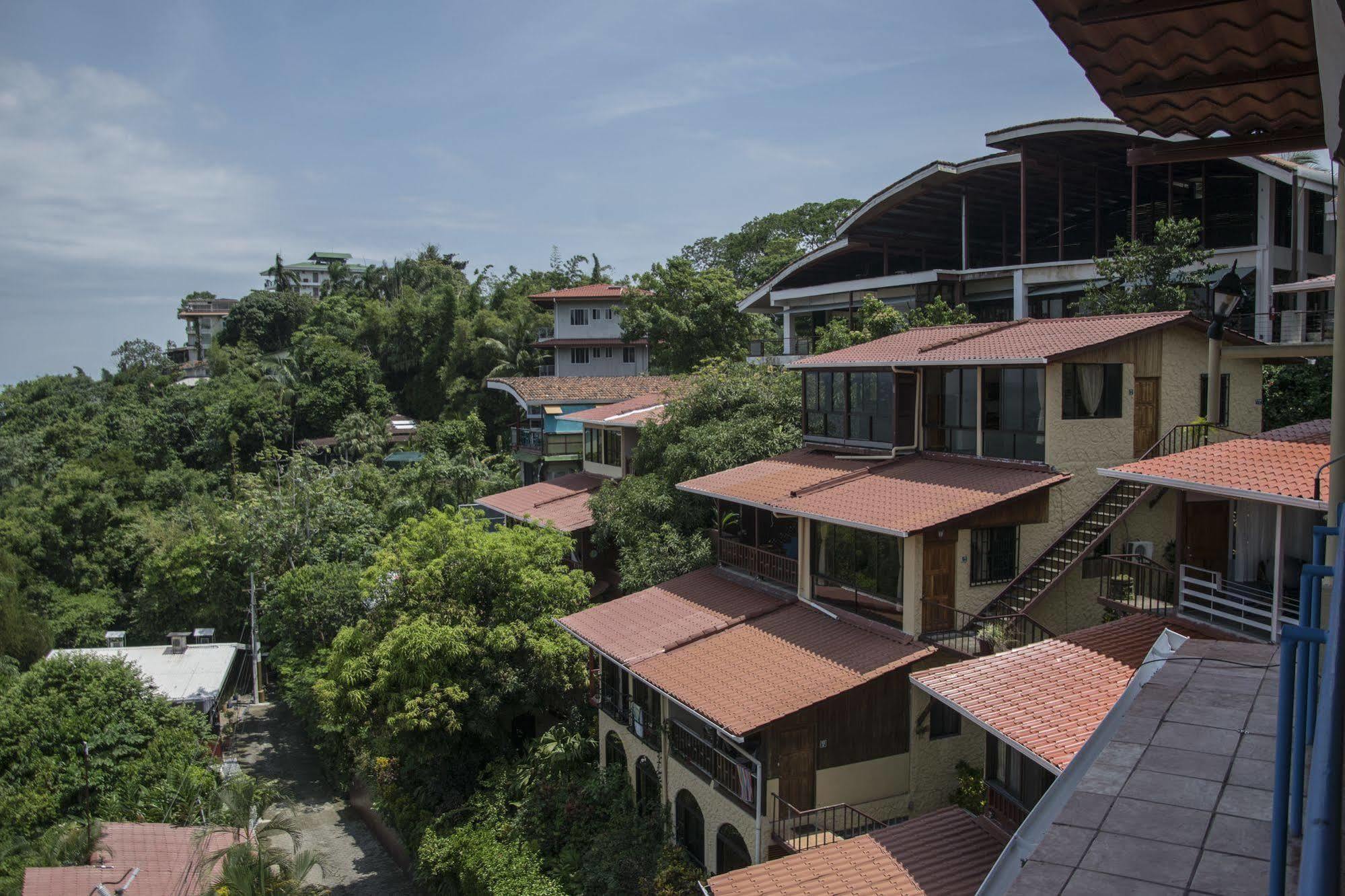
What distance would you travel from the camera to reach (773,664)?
1698 cm

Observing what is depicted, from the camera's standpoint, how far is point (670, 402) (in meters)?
28.2

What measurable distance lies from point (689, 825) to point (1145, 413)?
11.7 metres

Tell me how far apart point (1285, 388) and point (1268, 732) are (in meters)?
20.1

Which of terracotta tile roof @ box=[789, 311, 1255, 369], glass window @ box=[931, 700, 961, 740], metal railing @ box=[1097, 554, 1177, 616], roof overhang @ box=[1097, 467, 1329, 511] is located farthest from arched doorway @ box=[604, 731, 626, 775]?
roof overhang @ box=[1097, 467, 1329, 511]

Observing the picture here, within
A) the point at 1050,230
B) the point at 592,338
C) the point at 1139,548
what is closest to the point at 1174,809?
the point at 1139,548

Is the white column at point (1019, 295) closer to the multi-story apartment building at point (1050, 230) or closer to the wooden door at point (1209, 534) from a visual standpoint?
the multi-story apartment building at point (1050, 230)

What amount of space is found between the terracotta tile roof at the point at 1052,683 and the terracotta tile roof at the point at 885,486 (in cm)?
289

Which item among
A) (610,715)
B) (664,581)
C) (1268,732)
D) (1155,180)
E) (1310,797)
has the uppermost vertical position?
(1155,180)

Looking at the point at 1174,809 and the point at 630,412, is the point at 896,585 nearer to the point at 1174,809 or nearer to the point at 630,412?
the point at 1174,809

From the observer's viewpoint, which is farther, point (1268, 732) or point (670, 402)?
point (670, 402)

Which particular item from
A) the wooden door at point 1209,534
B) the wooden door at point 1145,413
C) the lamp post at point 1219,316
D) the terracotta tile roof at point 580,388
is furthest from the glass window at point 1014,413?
the terracotta tile roof at point 580,388

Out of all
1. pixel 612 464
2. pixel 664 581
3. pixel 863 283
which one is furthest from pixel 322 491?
pixel 863 283

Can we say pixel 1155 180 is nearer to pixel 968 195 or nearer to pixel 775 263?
pixel 968 195

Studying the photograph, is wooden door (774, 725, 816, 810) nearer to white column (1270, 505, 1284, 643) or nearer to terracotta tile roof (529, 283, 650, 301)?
white column (1270, 505, 1284, 643)
